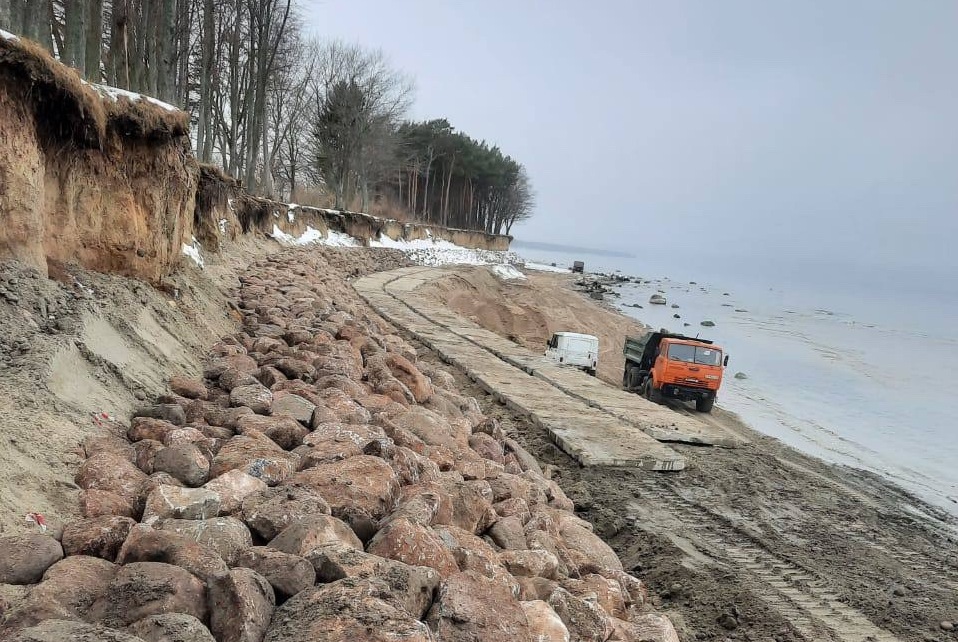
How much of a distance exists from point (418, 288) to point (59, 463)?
19303mm

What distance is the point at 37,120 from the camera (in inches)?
169

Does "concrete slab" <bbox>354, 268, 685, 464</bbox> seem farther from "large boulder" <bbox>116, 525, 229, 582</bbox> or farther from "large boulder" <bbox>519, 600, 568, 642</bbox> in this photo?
"large boulder" <bbox>116, 525, 229, 582</bbox>

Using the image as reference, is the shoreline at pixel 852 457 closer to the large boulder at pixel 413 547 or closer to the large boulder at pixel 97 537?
the large boulder at pixel 413 547

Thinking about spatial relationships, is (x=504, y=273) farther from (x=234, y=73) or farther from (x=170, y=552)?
(x=170, y=552)

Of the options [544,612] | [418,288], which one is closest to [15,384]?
[544,612]

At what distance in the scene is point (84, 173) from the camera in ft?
16.5

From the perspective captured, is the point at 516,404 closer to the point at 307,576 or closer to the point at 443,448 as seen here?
the point at 443,448

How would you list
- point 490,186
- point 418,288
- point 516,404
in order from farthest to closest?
point 490,186 → point 418,288 → point 516,404

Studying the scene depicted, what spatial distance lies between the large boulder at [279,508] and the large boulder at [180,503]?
0.46ft

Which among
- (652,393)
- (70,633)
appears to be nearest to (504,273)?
(652,393)

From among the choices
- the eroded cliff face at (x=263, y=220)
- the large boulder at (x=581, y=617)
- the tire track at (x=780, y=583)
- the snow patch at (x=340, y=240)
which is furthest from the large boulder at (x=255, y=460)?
the snow patch at (x=340, y=240)

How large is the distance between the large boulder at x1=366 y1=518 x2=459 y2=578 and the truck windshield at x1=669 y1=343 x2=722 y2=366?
527 inches

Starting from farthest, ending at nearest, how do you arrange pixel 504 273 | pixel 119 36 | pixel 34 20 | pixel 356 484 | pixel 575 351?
pixel 504 273
pixel 575 351
pixel 119 36
pixel 34 20
pixel 356 484

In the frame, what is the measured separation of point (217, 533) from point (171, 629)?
58 centimetres
